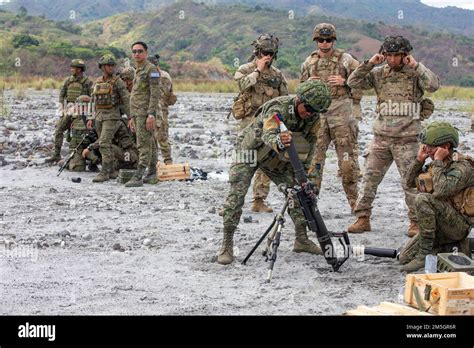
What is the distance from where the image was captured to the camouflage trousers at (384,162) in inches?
317

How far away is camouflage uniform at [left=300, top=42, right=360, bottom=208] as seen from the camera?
29.3 ft

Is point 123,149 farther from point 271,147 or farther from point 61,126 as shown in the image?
point 271,147

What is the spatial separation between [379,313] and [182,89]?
30973mm

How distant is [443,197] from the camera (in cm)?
672

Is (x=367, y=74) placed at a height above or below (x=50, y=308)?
above

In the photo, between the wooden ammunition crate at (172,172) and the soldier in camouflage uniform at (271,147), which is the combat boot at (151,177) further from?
the soldier in camouflage uniform at (271,147)

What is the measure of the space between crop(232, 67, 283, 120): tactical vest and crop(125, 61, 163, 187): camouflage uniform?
2047mm

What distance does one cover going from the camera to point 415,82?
816cm

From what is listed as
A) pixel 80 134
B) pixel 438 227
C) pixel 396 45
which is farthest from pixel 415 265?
pixel 80 134

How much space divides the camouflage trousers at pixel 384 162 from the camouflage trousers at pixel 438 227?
3.58ft

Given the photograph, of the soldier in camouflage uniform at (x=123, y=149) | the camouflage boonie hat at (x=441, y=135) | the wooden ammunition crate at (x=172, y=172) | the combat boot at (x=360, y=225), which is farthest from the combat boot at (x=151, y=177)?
the camouflage boonie hat at (x=441, y=135)

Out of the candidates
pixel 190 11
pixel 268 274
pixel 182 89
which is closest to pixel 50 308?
pixel 268 274

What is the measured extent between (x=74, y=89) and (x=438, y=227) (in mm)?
7962
